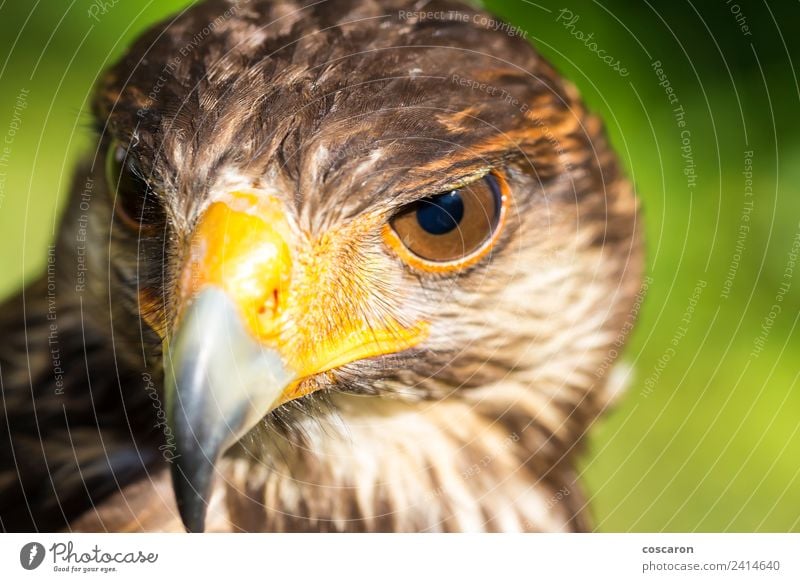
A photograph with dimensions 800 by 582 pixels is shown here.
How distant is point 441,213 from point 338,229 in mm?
116

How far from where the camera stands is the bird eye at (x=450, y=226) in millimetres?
797

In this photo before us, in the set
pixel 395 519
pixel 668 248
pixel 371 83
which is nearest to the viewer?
pixel 371 83

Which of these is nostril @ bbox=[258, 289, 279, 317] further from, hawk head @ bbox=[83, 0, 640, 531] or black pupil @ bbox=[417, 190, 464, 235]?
black pupil @ bbox=[417, 190, 464, 235]

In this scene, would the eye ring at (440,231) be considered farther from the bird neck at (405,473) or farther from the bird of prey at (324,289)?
the bird neck at (405,473)

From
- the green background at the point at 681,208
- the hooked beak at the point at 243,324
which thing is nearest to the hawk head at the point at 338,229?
the hooked beak at the point at 243,324

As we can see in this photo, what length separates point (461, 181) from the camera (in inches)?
31.3

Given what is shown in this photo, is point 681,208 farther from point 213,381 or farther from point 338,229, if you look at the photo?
point 213,381

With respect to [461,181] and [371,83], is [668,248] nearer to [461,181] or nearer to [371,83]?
[461,181]

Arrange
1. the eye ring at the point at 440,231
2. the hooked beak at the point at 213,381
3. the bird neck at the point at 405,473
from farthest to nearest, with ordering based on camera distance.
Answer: the bird neck at the point at 405,473, the eye ring at the point at 440,231, the hooked beak at the point at 213,381

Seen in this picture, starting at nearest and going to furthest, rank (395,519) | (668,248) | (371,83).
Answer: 1. (371,83)
2. (395,519)
3. (668,248)
